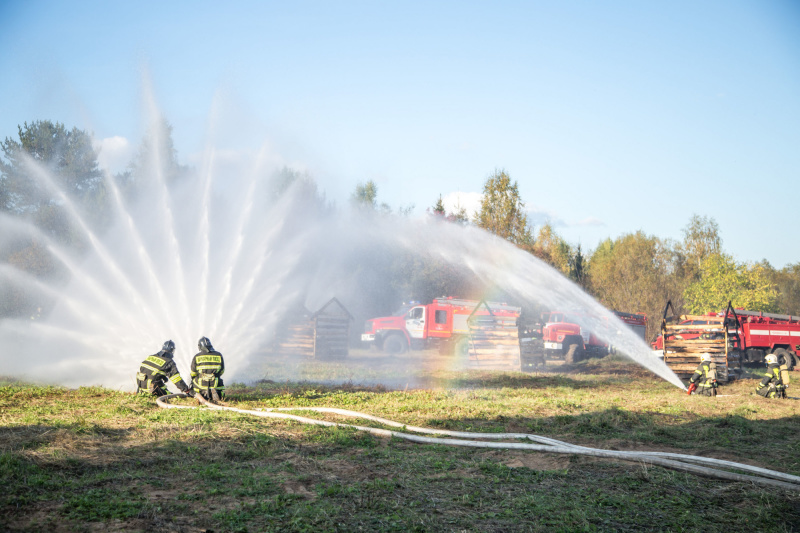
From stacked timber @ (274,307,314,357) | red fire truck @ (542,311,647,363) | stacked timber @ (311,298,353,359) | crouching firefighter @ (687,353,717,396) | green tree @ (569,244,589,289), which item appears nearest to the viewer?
crouching firefighter @ (687,353,717,396)

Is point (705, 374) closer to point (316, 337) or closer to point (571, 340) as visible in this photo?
point (571, 340)

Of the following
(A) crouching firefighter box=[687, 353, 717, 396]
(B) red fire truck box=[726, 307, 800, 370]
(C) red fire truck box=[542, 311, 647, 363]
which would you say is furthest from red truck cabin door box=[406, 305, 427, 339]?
(A) crouching firefighter box=[687, 353, 717, 396]

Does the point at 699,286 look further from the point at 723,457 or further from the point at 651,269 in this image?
the point at 723,457

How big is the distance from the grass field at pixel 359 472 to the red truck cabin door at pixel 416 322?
53.7 ft

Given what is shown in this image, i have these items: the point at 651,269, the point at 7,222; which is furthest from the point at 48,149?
the point at 651,269

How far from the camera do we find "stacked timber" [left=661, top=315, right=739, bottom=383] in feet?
59.4

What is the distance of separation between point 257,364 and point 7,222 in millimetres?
17877

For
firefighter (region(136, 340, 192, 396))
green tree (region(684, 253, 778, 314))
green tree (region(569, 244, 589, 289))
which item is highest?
green tree (region(569, 244, 589, 289))

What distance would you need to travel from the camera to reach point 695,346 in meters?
18.2

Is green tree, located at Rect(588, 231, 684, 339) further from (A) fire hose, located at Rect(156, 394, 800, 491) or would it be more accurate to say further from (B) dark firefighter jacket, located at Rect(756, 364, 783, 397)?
(A) fire hose, located at Rect(156, 394, 800, 491)

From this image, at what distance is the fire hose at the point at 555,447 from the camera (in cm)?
701

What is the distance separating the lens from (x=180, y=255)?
58.8 feet

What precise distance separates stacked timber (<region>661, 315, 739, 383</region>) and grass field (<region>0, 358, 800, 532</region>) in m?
6.06

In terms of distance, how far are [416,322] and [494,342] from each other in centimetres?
683
